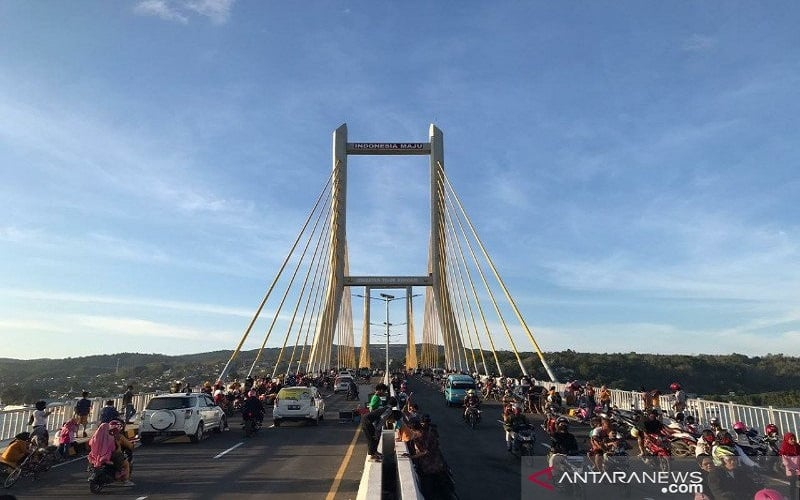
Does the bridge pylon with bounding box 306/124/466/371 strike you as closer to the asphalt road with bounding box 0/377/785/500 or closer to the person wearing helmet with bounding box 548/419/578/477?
the asphalt road with bounding box 0/377/785/500

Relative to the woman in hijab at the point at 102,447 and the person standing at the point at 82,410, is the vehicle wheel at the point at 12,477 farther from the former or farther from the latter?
the person standing at the point at 82,410

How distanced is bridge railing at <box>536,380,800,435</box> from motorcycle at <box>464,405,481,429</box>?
7.39 meters

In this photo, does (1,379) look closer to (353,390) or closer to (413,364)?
(413,364)

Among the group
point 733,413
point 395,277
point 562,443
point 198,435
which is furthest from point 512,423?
point 395,277

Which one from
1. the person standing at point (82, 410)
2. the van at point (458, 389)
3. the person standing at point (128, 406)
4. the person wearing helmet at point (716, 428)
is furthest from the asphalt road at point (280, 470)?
the van at point (458, 389)

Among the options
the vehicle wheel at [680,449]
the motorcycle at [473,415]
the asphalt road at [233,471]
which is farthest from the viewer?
the motorcycle at [473,415]

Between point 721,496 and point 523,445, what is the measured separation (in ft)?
23.0

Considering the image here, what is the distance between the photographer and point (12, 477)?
462 inches

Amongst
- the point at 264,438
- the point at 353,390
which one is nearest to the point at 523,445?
the point at 264,438

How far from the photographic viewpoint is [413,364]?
117m

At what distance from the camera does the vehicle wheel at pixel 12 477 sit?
11585 mm

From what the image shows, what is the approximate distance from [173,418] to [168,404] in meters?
0.60

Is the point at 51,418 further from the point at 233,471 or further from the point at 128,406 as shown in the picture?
the point at 233,471

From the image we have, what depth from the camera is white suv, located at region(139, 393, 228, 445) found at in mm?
17562
